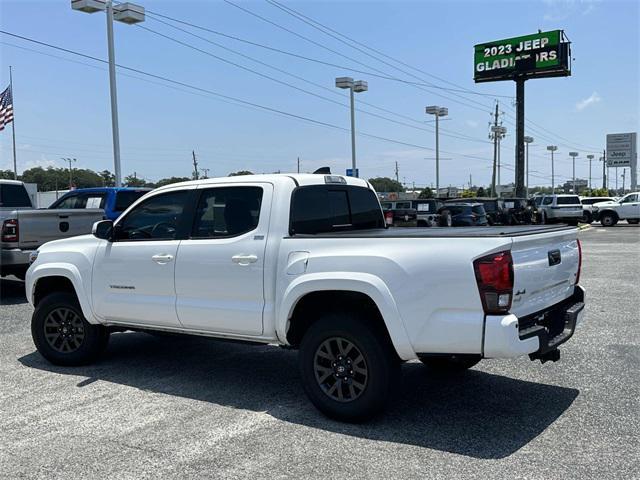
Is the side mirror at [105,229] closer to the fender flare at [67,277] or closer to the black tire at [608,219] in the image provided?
the fender flare at [67,277]

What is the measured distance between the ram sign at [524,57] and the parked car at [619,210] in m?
21.8

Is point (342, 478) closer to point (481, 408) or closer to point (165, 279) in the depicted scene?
point (481, 408)

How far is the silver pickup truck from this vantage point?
9.81 meters

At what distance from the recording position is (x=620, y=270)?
13.7m

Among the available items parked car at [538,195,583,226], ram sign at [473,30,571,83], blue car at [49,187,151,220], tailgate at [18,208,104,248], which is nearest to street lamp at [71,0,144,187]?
blue car at [49,187,151,220]

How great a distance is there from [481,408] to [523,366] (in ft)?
4.34

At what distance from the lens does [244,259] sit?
4.96 metres

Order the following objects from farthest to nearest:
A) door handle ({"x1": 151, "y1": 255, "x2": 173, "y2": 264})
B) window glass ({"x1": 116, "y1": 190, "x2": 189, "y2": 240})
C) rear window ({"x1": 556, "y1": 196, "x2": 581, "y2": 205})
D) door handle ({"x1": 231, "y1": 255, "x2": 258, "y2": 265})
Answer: rear window ({"x1": 556, "y1": 196, "x2": 581, "y2": 205}) < window glass ({"x1": 116, "y1": 190, "x2": 189, "y2": 240}) < door handle ({"x1": 151, "y1": 255, "x2": 173, "y2": 264}) < door handle ({"x1": 231, "y1": 255, "x2": 258, "y2": 265})

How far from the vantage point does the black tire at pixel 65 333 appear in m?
6.16

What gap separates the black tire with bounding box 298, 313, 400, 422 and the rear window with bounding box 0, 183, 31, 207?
11.1 m

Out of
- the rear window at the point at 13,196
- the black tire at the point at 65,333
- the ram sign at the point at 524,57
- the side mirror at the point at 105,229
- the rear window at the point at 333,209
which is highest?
the ram sign at the point at 524,57

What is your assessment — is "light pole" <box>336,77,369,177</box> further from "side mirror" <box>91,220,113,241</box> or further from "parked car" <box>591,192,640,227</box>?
"side mirror" <box>91,220,113,241</box>

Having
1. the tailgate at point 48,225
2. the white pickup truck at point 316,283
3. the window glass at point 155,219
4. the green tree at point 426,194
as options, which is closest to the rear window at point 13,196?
the tailgate at point 48,225

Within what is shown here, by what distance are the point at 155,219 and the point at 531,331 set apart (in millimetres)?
3523
